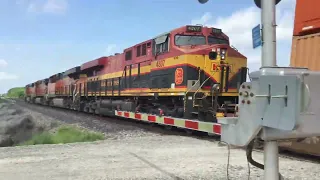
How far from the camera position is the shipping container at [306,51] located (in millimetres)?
6422

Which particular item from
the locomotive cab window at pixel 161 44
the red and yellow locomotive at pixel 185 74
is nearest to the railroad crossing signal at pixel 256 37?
the red and yellow locomotive at pixel 185 74

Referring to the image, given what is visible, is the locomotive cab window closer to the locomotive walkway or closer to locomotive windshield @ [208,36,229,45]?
locomotive windshield @ [208,36,229,45]

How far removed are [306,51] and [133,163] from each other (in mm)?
3737

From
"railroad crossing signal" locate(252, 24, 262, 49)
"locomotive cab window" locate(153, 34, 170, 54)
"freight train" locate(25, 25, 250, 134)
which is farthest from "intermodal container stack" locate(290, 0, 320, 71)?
"locomotive cab window" locate(153, 34, 170, 54)

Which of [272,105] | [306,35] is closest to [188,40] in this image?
[306,35]

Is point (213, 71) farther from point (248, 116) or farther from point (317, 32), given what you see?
point (248, 116)

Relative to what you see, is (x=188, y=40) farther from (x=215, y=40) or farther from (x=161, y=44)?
(x=161, y=44)

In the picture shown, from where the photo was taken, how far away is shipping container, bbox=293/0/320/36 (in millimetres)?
6320

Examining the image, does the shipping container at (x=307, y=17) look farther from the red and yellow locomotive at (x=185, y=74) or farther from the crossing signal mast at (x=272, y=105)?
the red and yellow locomotive at (x=185, y=74)

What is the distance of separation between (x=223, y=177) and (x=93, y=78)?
19.1 meters

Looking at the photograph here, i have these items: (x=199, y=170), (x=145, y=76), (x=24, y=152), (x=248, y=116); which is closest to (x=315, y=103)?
(x=248, y=116)

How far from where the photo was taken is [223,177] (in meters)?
5.47

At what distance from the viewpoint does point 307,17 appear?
258 inches

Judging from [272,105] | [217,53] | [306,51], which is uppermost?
[217,53]
